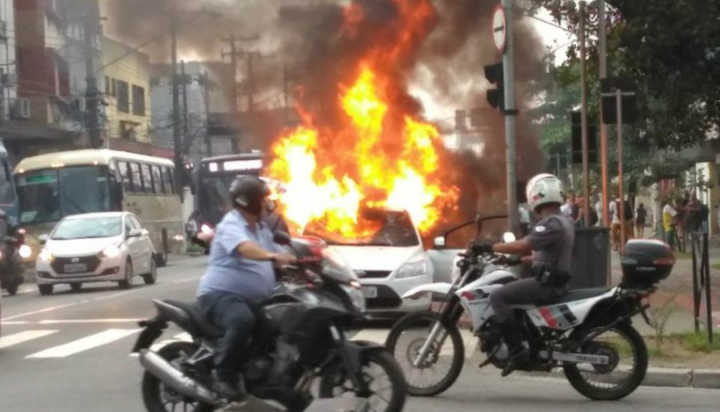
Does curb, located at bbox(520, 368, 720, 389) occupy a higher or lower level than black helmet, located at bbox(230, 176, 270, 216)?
lower

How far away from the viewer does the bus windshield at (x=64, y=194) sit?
38188 millimetres

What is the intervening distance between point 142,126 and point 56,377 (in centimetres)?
5182

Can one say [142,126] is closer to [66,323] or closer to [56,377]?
[66,323]

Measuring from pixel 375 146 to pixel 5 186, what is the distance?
13.0 m

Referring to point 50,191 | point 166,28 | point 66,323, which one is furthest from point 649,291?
point 50,191

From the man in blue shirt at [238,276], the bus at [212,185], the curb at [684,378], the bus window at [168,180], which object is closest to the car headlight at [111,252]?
the bus at [212,185]

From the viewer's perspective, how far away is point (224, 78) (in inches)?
1014

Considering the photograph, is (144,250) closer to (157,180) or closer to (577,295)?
(157,180)

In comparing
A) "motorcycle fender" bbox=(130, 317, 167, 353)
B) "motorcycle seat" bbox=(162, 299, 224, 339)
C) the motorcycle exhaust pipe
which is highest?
"motorcycle seat" bbox=(162, 299, 224, 339)

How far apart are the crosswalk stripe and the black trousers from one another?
5830 millimetres

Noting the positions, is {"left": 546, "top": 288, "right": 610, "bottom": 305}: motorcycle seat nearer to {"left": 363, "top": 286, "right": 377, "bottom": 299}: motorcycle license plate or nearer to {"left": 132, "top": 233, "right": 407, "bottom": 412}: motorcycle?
{"left": 132, "top": 233, "right": 407, "bottom": 412}: motorcycle

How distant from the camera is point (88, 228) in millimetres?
27750

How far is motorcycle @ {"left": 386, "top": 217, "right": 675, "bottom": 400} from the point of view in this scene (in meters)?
10.3

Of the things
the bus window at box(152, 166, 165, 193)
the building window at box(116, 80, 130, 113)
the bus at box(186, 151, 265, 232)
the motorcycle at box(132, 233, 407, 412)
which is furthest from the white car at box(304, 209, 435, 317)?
the building window at box(116, 80, 130, 113)
